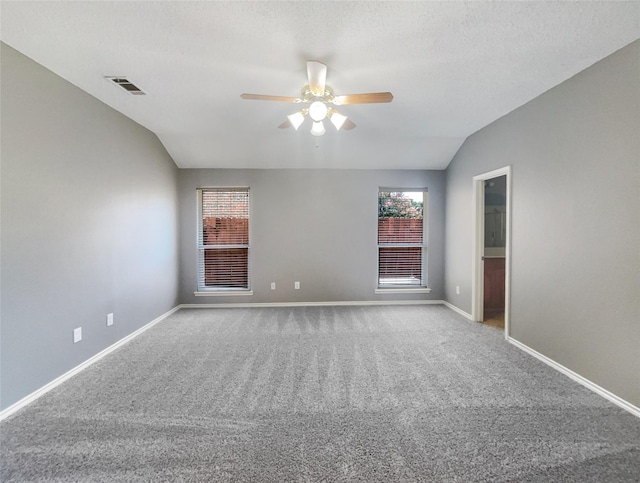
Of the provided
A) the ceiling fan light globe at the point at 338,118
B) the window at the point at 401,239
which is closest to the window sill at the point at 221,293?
the window at the point at 401,239

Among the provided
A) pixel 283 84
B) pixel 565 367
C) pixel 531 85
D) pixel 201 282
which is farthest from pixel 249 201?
pixel 565 367

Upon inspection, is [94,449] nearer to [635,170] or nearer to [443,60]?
[443,60]

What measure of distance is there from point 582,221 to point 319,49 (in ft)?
8.48

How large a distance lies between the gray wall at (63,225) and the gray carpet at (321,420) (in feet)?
1.21

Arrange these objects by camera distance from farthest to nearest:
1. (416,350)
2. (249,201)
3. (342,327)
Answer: (249,201) → (342,327) → (416,350)

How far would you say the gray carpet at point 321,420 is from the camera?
1468mm

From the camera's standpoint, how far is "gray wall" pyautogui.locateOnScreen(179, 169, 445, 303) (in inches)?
182

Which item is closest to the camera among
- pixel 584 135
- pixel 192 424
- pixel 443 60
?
pixel 192 424

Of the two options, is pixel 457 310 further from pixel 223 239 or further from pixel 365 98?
pixel 223 239

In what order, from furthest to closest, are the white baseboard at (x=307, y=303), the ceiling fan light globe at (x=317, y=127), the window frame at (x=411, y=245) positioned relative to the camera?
the window frame at (x=411, y=245)
the white baseboard at (x=307, y=303)
the ceiling fan light globe at (x=317, y=127)

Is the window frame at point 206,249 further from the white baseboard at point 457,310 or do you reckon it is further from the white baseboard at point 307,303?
the white baseboard at point 457,310

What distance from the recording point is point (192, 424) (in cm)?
180

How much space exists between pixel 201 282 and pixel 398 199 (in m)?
3.80

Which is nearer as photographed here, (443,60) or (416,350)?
(443,60)
